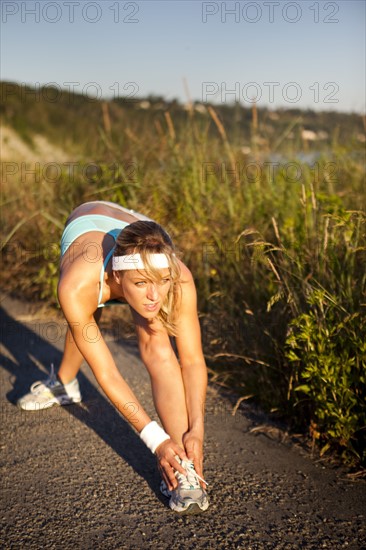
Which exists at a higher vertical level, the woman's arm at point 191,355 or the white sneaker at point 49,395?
the woman's arm at point 191,355

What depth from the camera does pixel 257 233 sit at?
172 inches

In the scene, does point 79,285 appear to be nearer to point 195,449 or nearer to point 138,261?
point 138,261

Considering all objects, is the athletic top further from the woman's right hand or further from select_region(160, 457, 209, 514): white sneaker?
select_region(160, 457, 209, 514): white sneaker

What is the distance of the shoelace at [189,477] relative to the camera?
2.70m

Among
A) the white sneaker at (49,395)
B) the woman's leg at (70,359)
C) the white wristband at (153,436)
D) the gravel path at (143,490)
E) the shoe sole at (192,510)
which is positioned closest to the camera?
the gravel path at (143,490)

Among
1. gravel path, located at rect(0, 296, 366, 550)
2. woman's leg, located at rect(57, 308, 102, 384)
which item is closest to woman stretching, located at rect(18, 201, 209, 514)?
gravel path, located at rect(0, 296, 366, 550)

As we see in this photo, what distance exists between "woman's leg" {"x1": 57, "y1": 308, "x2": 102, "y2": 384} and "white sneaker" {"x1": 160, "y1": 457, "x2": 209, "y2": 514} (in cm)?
108

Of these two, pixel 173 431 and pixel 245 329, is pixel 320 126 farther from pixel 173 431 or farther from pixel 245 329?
pixel 173 431

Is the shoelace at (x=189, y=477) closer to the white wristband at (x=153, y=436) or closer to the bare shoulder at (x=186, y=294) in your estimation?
the white wristband at (x=153, y=436)

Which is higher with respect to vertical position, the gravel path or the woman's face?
the woman's face

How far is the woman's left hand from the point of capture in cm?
281

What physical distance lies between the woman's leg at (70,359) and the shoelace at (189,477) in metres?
1.08

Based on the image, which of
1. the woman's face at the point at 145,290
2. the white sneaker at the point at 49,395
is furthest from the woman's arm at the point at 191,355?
the white sneaker at the point at 49,395

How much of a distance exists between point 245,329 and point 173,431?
126cm
